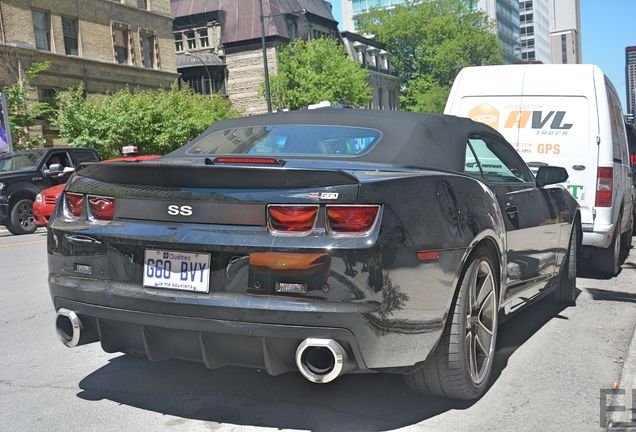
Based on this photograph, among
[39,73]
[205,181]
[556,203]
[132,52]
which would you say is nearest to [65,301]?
[205,181]

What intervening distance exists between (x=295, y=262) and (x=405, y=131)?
4.62ft

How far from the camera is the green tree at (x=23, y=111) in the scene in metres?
28.7

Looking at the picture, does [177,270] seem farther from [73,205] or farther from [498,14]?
[498,14]

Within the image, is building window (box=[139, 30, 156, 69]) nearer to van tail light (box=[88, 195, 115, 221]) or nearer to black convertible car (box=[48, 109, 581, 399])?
van tail light (box=[88, 195, 115, 221])

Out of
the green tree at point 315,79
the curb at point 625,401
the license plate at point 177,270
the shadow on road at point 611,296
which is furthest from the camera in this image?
the green tree at point 315,79

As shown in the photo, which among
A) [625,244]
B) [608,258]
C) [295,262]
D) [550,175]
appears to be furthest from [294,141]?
[625,244]

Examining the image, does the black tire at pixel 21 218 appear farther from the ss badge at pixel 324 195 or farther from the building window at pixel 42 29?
the building window at pixel 42 29

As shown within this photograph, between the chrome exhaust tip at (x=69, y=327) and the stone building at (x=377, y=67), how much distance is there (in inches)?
2585

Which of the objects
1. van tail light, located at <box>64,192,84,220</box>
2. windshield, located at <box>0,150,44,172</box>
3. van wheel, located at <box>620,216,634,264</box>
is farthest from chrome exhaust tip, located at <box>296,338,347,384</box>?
windshield, located at <box>0,150,44,172</box>

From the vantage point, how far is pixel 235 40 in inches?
2339

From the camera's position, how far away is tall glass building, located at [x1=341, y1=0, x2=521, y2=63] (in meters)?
107

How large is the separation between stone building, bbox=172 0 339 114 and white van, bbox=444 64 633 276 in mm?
49662

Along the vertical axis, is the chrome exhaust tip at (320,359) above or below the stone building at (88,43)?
below

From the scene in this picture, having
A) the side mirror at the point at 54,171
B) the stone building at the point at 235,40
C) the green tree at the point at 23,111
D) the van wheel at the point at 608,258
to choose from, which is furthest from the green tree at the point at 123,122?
the van wheel at the point at 608,258
